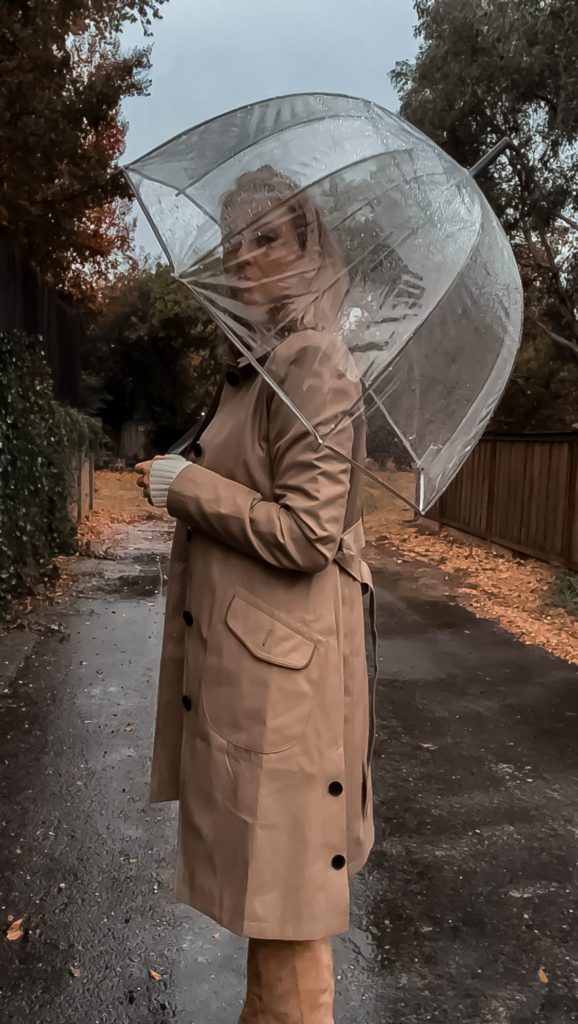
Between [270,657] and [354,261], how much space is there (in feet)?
2.85

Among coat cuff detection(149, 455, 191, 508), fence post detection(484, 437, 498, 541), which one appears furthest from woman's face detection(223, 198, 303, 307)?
fence post detection(484, 437, 498, 541)

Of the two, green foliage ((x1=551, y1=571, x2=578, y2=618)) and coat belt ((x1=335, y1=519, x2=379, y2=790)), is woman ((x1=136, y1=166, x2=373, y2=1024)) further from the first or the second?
green foliage ((x1=551, y1=571, x2=578, y2=618))

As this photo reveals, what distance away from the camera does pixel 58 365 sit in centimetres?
1073

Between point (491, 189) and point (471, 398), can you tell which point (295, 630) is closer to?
point (471, 398)

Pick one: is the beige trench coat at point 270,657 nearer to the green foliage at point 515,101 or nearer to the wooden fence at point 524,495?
the wooden fence at point 524,495

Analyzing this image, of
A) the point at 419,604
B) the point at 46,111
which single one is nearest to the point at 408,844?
the point at 419,604

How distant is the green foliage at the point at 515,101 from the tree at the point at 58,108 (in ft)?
11.2

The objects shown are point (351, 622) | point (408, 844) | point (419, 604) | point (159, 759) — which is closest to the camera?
point (351, 622)

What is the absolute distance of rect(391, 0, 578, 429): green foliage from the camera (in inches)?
334

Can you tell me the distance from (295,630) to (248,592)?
125 mm

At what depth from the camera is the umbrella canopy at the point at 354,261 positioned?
5.59 ft

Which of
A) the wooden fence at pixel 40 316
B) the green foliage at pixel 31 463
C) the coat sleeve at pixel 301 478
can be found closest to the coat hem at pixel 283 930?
the coat sleeve at pixel 301 478

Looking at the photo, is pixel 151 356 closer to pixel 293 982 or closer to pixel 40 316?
pixel 40 316

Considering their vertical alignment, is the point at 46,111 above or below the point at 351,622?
above
